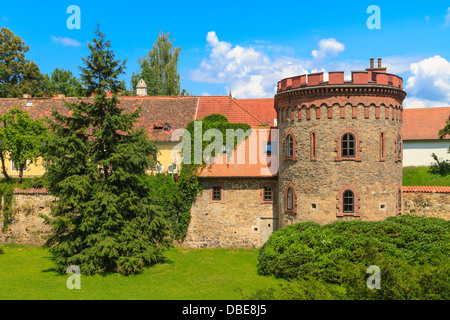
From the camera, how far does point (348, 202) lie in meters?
20.3

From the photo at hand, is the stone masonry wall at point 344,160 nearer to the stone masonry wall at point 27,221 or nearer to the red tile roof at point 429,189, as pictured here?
the red tile roof at point 429,189

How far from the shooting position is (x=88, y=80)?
18328 mm

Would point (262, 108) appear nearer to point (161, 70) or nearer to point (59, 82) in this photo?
point (161, 70)

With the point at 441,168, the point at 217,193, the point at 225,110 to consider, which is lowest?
the point at 217,193

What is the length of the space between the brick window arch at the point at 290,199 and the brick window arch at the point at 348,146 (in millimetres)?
3261

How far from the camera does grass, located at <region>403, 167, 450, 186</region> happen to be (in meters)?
33.2

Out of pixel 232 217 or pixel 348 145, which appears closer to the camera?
pixel 348 145

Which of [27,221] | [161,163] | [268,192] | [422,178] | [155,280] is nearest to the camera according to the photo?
[155,280]

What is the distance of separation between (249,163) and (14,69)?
38.1 meters

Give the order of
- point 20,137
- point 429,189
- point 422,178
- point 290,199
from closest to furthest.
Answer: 1. point 290,199
2. point 429,189
3. point 20,137
4. point 422,178

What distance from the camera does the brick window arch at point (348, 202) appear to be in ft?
66.1

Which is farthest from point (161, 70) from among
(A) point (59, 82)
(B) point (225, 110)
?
(B) point (225, 110)
